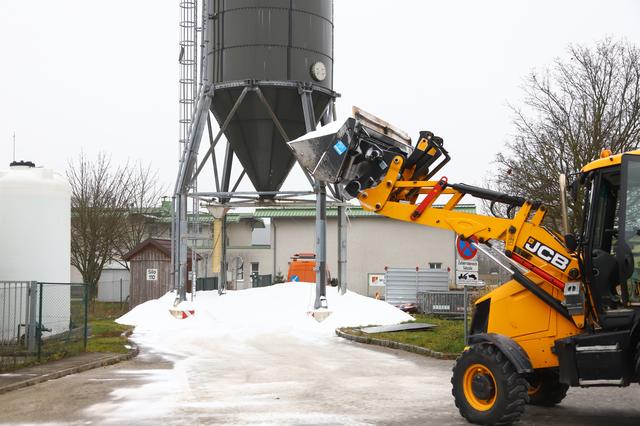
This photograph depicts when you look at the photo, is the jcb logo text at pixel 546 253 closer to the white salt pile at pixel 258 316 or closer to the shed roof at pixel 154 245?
the white salt pile at pixel 258 316

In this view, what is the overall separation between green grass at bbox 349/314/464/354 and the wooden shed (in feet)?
53.8

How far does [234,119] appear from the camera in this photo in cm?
2870

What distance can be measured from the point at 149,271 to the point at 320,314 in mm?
14121

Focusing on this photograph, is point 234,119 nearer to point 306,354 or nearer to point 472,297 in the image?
point 472,297

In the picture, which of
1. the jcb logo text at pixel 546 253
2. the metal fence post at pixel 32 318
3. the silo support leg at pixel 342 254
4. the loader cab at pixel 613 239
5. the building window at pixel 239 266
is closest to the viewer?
the loader cab at pixel 613 239

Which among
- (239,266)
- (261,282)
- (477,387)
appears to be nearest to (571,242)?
(477,387)

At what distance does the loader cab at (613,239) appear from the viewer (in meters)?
8.15

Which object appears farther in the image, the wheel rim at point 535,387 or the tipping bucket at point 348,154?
the wheel rim at point 535,387

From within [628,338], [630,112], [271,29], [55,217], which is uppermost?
[271,29]

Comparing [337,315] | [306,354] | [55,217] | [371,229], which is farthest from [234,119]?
[371,229]

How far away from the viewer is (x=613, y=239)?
8.54 metres

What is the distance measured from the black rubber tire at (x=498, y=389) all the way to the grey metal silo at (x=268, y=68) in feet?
60.0

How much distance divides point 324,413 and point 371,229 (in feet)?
145


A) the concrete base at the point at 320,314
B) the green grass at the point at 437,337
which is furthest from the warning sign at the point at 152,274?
the green grass at the point at 437,337
